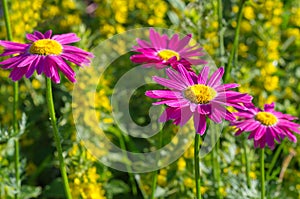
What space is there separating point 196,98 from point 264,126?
30 centimetres

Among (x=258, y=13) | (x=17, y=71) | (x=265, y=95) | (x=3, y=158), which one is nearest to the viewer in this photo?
(x=17, y=71)

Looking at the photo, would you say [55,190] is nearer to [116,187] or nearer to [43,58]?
[116,187]

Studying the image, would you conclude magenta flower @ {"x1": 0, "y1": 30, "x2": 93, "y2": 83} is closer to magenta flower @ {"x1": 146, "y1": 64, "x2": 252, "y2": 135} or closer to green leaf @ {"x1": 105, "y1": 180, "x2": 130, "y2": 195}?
magenta flower @ {"x1": 146, "y1": 64, "x2": 252, "y2": 135}

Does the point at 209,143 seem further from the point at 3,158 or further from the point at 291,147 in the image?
the point at 3,158

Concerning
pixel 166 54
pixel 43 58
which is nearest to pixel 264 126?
pixel 166 54

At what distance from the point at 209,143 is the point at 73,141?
0.40 metres

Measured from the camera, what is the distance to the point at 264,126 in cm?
122

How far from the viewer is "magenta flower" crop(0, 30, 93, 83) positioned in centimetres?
106

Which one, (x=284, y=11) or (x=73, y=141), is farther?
(x=284, y=11)

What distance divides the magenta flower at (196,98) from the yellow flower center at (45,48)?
10.1 inches

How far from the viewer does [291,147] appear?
1908 millimetres

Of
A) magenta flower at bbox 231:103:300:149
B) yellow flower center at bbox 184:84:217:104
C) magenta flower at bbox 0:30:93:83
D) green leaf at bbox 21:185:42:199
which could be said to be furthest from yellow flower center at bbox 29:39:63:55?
green leaf at bbox 21:185:42:199

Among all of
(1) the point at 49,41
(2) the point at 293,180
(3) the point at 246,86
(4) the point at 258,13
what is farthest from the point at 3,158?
(4) the point at 258,13

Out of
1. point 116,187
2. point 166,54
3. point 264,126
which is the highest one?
point 166,54
